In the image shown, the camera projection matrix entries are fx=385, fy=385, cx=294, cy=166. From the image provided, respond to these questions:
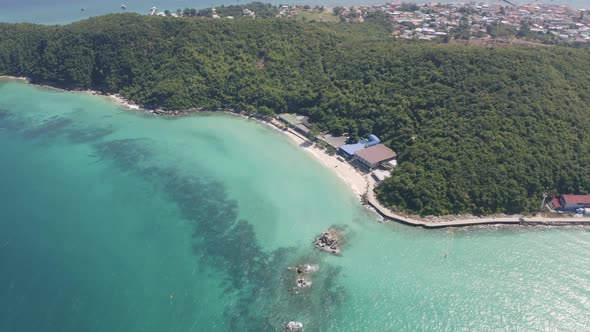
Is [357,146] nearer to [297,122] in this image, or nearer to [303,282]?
[297,122]

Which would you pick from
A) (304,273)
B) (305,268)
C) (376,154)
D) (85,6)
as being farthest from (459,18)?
(85,6)

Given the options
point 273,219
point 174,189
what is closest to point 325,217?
point 273,219

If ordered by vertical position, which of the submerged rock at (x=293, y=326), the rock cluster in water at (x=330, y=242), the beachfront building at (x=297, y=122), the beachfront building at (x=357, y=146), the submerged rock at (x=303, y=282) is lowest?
the submerged rock at (x=293, y=326)

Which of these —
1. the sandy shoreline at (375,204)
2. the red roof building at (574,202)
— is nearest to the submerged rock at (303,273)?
the sandy shoreline at (375,204)

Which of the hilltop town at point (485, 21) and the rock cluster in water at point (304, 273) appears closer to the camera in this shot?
the rock cluster in water at point (304, 273)

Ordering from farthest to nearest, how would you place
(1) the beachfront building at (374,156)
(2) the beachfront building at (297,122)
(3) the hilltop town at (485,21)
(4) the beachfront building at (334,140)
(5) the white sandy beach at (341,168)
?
1. (3) the hilltop town at (485,21)
2. (2) the beachfront building at (297,122)
3. (4) the beachfront building at (334,140)
4. (1) the beachfront building at (374,156)
5. (5) the white sandy beach at (341,168)

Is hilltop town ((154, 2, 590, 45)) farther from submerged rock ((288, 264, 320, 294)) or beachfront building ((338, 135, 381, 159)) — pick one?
submerged rock ((288, 264, 320, 294))

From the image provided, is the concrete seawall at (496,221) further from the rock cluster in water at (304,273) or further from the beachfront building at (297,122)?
the beachfront building at (297,122)
